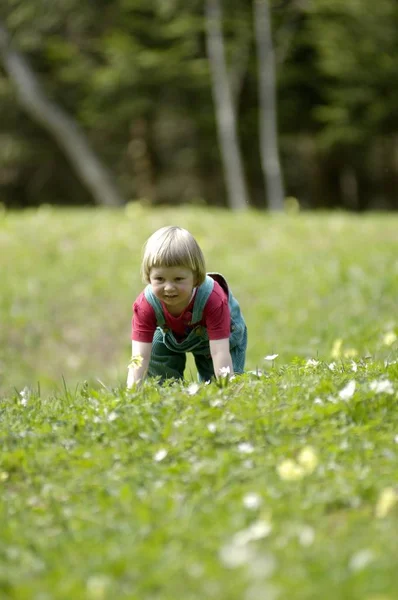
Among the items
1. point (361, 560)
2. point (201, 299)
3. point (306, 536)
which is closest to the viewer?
point (361, 560)

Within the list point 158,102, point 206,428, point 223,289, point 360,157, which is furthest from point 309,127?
point 206,428

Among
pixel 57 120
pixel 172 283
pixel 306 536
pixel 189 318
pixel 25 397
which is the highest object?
pixel 57 120

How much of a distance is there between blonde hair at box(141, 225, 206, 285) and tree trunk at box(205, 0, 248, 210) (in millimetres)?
17848

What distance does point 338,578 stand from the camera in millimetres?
2695

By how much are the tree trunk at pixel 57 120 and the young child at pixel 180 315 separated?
1992 cm

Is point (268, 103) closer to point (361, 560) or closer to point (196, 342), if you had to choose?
point (196, 342)

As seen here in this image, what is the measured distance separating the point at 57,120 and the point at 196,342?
20.7 meters

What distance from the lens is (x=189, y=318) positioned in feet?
16.9

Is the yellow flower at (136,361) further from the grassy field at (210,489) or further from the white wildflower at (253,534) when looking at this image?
the white wildflower at (253,534)

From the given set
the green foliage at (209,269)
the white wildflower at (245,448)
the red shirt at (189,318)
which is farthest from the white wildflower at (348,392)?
the green foliage at (209,269)

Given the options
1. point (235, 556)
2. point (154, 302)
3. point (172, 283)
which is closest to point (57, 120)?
point (154, 302)

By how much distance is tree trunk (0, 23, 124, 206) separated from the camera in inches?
984

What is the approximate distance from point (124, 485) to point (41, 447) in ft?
2.31

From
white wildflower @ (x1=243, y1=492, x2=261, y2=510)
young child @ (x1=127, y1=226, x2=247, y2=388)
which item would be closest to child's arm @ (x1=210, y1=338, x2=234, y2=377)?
young child @ (x1=127, y1=226, x2=247, y2=388)
